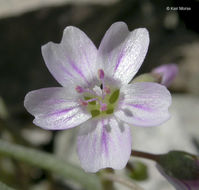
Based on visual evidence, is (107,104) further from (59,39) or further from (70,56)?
(59,39)

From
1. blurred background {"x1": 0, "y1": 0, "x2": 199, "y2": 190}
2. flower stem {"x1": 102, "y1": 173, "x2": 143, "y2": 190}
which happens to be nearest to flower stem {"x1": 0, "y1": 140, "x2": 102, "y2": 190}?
flower stem {"x1": 102, "y1": 173, "x2": 143, "y2": 190}

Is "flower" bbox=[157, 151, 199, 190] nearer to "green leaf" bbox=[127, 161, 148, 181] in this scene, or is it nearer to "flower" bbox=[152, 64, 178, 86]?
"flower" bbox=[152, 64, 178, 86]

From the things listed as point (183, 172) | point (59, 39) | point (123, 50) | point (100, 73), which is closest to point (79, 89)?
point (100, 73)

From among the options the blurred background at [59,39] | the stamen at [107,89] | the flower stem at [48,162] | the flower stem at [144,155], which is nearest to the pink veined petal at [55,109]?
the stamen at [107,89]

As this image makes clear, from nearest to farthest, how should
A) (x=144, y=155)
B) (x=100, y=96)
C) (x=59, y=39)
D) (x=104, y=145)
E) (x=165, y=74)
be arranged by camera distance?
(x=104, y=145)
(x=144, y=155)
(x=100, y=96)
(x=165, y=74)
(x=59, y=39)

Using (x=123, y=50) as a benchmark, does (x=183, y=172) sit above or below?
below

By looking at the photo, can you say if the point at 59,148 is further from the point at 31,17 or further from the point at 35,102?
the point at 35,102

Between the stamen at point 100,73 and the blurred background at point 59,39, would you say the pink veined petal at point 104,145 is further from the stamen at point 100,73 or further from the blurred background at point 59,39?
the blurred background at point 59,39
